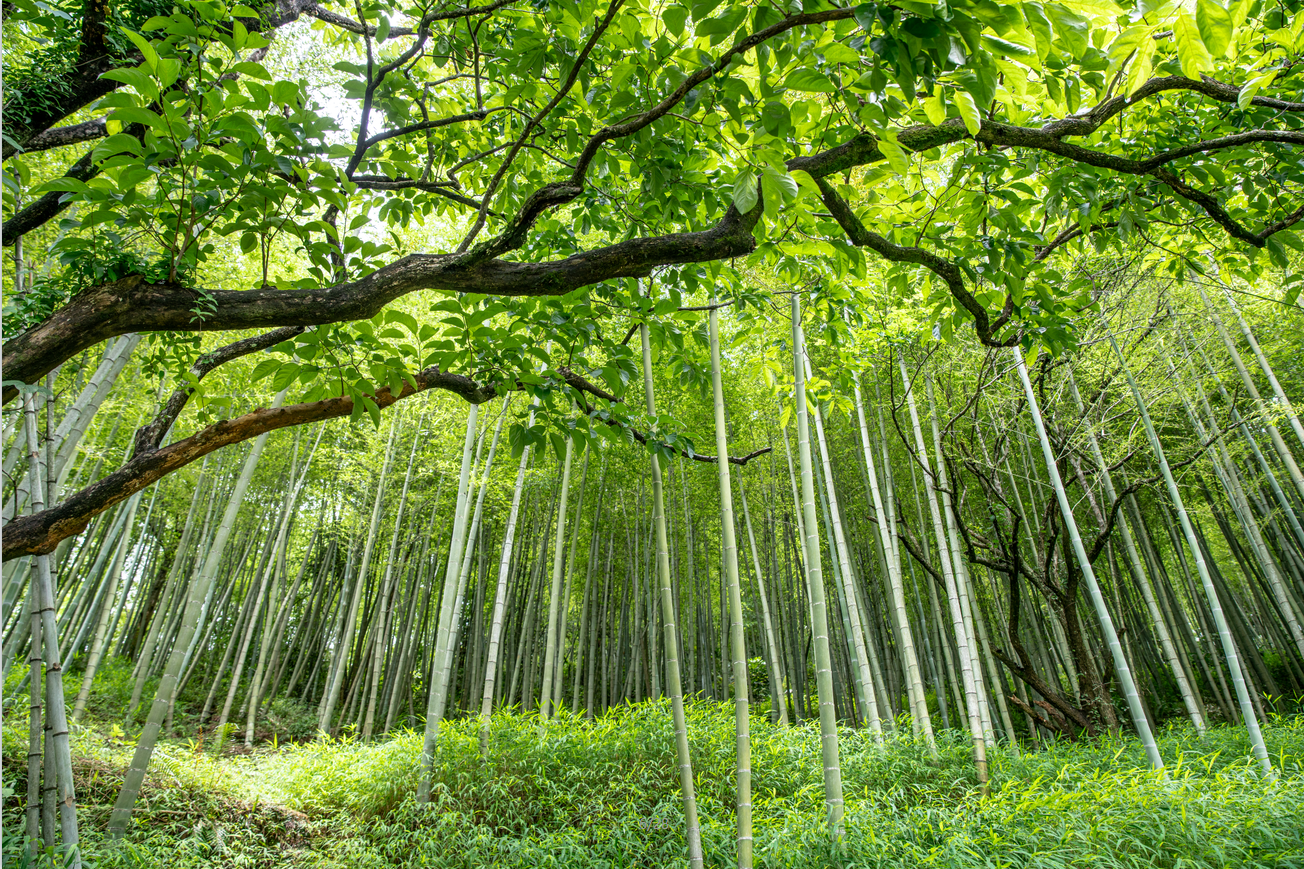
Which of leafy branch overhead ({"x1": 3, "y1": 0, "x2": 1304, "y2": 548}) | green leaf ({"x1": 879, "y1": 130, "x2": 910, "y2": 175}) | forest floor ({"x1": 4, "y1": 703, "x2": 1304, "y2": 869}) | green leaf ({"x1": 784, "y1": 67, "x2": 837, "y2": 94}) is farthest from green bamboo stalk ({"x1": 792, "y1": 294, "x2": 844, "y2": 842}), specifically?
green leaf ({"x1": 784, "y1": 67, "x2": 837, "y2": 94})

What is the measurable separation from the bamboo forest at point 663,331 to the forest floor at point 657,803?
0.10 feet


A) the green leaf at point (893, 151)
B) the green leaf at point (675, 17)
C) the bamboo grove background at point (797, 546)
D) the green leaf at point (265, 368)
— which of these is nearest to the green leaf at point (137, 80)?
the green leaf at point (265, 368)

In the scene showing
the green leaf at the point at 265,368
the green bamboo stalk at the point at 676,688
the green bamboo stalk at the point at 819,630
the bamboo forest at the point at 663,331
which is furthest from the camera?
the green bamboo stalk at the point at 819,630

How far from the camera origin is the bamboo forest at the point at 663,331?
3.97 ft

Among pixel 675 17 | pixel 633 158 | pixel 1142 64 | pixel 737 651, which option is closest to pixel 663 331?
pixel 633 158

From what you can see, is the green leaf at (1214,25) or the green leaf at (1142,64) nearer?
the green leaf at (1214,25)

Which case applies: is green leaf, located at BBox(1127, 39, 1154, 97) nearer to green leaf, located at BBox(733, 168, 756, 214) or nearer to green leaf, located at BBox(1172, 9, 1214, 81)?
green leaf, located at BBox(1172, 9, 1214, 81)

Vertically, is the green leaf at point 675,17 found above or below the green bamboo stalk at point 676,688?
above

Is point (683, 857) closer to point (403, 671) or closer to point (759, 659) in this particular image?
point (403, 671)

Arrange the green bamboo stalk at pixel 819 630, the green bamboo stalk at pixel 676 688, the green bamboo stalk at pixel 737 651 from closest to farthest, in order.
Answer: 1. the green bamboo stalk at pixel 737 651
2. the green bamboo stalk at pixel 676 688
3. the green bamboo stalk at pixel 819 630

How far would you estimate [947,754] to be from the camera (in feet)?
12.8

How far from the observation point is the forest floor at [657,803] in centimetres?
250

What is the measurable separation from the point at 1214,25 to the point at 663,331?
1190 mm

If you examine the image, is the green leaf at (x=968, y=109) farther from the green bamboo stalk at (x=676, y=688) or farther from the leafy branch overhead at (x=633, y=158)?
the green bamboo stalk at (x=676, y=688)
